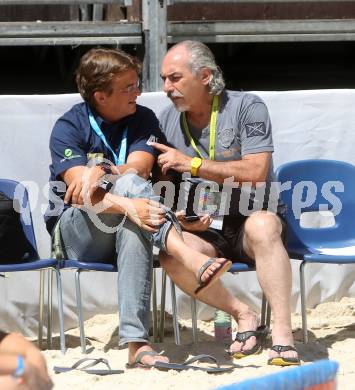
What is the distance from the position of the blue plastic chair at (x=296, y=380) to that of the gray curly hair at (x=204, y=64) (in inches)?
111

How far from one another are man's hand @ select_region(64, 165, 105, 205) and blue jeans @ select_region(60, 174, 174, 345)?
7 cm

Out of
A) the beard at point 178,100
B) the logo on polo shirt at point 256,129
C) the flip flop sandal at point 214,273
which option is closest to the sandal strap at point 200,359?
the flip flop sandal at point 214,273

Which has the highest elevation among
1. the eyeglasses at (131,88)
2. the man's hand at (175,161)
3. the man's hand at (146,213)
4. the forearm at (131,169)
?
the eyeglasses at (131,88)

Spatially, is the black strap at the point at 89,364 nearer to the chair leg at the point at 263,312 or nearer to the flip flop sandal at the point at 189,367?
the flip flop sandal at the point at 189,367

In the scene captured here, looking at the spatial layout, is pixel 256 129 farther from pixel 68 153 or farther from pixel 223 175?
pixel 68 153

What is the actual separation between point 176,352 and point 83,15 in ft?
21.6

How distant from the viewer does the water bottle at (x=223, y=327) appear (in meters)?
5.36

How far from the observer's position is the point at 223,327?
17.6ft

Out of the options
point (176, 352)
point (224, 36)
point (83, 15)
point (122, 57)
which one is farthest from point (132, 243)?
point (83, 15)

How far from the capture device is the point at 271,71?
14945 mm

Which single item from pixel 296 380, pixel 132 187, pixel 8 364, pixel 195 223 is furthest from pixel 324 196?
pixel 8 364

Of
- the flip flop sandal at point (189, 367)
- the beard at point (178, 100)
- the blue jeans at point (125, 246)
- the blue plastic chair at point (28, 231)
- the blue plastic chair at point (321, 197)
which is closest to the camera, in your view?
the flip flop sandal at point (189, 367)

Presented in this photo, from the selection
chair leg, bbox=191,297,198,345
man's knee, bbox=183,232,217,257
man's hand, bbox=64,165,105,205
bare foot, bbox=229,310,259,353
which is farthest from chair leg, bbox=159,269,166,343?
man's hand, bbox=64,165,105,205

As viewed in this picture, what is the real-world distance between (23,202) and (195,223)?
0.97 metres
